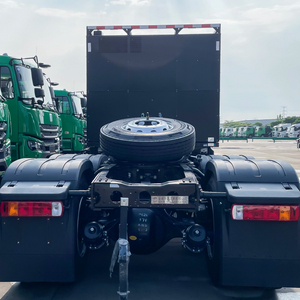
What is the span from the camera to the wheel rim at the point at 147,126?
3.99 m

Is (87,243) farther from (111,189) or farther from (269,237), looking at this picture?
(269,237)

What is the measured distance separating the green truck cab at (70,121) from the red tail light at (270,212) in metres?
13.2

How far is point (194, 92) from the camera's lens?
606 centimetres

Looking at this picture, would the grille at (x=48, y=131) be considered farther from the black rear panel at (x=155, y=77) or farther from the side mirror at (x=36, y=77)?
the black rear panel at (x=155, y=77)

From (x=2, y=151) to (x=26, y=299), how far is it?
396 cm

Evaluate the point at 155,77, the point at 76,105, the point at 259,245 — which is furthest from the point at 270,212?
the point at 76,105

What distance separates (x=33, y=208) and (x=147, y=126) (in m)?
1.57

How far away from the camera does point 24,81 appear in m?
8.64

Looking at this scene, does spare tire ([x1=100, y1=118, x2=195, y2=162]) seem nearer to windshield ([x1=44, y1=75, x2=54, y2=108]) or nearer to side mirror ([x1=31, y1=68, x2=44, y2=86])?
side mirror ([x1=31, y1=68, x2=44, y2=86])

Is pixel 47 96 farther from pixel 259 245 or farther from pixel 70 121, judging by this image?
pixel 259 245

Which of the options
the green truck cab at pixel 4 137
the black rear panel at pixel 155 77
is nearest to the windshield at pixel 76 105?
the green truck cab at pixel 4 137

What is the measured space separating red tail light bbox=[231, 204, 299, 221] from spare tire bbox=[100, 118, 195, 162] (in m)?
0.98

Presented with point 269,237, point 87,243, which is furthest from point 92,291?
point 269,237

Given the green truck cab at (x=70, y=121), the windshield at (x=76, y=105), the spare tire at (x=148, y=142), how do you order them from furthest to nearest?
the windshield at (x=76, y=105)
the green truck cab at (x=70, y=121)
the spare tire at (x=148, y=142)
